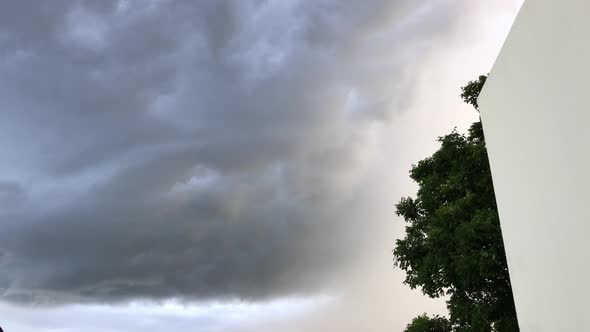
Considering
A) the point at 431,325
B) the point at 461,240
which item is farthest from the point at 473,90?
the point at 431,325

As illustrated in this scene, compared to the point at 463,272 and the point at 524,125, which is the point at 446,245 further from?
the point at 524,125

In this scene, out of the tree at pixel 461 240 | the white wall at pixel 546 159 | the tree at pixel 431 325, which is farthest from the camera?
the tree at pixel 431 325

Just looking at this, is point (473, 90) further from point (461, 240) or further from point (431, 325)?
point (431, 325)

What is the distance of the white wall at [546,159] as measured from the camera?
19.7 feet

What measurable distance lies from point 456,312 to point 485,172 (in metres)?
4.04

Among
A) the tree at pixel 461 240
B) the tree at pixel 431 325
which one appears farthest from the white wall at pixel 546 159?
the tree at pixel 431 325

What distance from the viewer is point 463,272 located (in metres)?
13.0

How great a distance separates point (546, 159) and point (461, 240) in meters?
6.26

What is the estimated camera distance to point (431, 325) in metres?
15.5

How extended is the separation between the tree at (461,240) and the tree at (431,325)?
513 mm

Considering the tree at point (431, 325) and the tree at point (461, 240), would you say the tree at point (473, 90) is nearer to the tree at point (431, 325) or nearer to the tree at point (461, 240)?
the tree at point (461, 240)

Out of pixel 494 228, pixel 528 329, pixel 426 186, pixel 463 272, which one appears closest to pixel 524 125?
pixel 528 329

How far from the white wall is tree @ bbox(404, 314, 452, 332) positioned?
7206 mm

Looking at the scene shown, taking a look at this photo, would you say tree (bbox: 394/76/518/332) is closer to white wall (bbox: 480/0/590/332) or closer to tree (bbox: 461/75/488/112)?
tree (bbox: 461/75/488/112)
